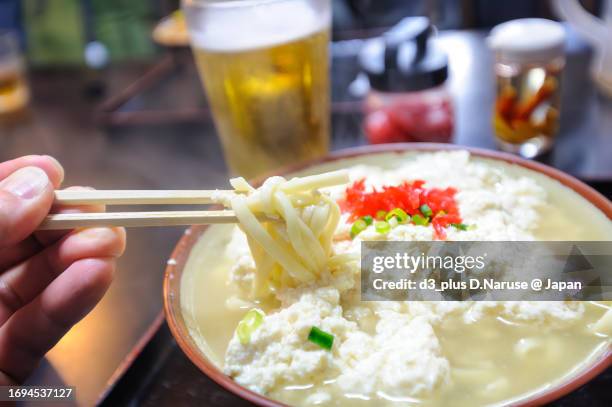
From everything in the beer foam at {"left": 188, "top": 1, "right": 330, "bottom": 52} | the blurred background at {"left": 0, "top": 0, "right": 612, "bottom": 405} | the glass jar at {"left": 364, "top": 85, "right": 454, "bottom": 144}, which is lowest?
the blurred background at {"left": 0, "top": 0, "right": 612, "bottom": 405}

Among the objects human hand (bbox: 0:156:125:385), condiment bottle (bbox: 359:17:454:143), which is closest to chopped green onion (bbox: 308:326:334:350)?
human hand (bbox: 0:156:125:385)

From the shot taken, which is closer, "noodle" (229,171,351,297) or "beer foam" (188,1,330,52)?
"noodle" (229,171,351,297)

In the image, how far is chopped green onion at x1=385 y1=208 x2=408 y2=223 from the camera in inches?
51.2

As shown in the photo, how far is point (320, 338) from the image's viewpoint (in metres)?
1.09

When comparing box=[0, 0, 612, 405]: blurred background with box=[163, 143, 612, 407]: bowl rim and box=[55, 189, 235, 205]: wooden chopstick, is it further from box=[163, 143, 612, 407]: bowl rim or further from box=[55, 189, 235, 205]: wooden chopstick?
box=[55, 189, 235, 205]: wooden chopstick

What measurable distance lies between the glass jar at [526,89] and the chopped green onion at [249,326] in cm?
142

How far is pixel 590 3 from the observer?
3.86 meters

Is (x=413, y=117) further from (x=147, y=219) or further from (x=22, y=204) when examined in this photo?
(x=22, y=204)

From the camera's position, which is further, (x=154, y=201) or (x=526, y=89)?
(x=526, y=89)

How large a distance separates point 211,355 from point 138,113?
6.24 feet

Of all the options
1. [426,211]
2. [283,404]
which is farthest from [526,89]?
[283,404]

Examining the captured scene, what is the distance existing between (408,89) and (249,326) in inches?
47.4

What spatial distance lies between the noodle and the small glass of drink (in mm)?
2351

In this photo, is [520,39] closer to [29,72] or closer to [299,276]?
[299,276]
